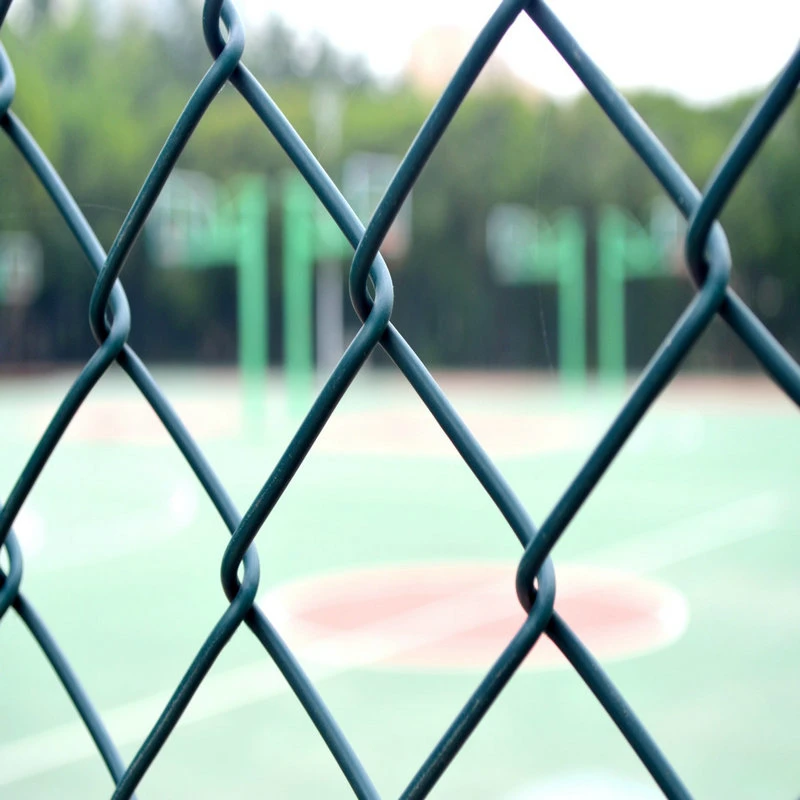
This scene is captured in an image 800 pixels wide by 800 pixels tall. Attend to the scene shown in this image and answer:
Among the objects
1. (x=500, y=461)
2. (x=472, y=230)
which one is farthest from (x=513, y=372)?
(x=500, y=461)

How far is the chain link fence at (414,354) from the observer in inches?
13.3

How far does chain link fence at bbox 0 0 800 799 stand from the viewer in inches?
13.3

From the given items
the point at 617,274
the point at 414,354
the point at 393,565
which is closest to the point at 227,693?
the point at 393,565

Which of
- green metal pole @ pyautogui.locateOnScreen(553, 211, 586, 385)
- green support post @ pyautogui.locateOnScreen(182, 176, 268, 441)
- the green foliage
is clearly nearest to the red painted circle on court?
the green foliage

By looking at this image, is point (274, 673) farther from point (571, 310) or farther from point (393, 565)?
point (571, 310)

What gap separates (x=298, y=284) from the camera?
56.7ft

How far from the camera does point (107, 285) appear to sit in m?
0.56

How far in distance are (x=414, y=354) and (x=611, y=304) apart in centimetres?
1531

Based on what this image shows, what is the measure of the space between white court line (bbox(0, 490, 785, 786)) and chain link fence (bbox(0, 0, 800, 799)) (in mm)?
2666

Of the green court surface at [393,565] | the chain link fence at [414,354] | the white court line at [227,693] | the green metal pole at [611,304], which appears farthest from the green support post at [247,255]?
the chain link fence at [414,354]

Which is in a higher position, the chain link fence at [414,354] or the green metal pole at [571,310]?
the green metal pole at [571,310]

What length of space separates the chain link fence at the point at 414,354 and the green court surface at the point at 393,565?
2.45 m

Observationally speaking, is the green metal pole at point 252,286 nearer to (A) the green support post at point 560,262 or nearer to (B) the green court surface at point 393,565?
(B) the green court surface at point 393,565

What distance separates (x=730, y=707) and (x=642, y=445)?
8.32 m
